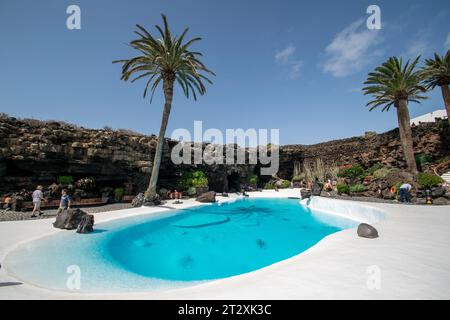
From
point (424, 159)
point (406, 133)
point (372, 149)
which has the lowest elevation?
point (424, 159)

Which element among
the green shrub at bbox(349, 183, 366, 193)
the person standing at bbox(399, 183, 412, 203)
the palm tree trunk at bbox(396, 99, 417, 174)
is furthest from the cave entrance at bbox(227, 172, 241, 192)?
the palm tree trunk at bbox(396, 99, 417, 174)

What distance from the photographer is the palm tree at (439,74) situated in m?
18.9

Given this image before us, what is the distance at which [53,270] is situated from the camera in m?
4.48

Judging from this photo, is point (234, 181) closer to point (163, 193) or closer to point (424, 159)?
point (163, 193)

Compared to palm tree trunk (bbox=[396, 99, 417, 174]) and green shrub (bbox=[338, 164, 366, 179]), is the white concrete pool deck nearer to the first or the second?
green shrub (bbox=[338, 164, 366, 179])

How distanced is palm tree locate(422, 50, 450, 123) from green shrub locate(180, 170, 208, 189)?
23.6 m

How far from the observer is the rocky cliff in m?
12.7

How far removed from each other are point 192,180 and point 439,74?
26.3m

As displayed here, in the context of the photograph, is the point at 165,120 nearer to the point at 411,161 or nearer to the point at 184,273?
the point at 184,273

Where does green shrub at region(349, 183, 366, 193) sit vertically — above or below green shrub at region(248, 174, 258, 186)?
below

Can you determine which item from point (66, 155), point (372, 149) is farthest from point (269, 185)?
point (66, 155)

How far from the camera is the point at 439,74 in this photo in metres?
19.2
